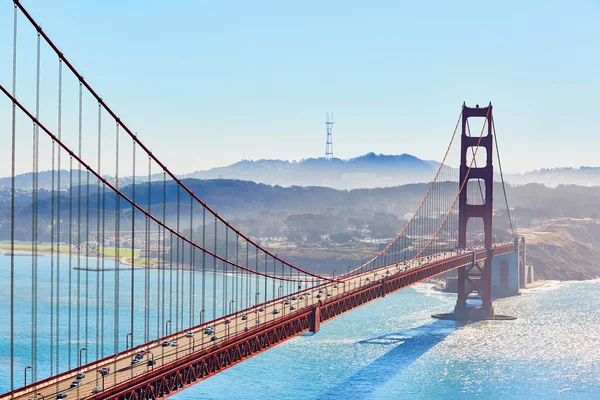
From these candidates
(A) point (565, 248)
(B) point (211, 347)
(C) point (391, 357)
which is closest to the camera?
(B) point (211, 347)

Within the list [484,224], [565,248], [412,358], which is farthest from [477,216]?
[565,248]

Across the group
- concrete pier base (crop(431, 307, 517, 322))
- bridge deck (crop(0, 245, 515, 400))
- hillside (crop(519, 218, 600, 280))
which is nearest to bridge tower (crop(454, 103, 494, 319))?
concrete pier base (crop(431, 307, 517, 322))

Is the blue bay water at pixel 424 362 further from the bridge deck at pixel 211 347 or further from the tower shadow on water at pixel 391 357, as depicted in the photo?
the bridge deck at pixel 211 347

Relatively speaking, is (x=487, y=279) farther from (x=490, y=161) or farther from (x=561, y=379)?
(x=561, y=379)

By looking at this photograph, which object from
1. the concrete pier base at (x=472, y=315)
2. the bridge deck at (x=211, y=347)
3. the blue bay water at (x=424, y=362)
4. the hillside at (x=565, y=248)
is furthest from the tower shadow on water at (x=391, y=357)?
the hillside at (x=565, y=248)

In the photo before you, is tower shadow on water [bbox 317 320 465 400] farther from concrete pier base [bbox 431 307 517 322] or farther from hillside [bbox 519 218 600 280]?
hillside [bbox 519 218 600 280]

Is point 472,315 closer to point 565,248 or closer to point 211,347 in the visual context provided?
point 211,347
